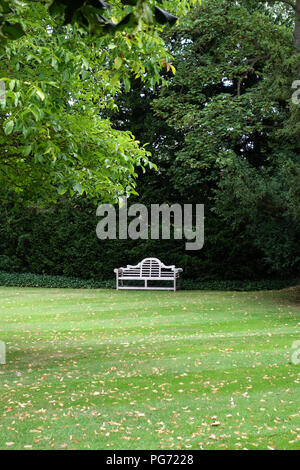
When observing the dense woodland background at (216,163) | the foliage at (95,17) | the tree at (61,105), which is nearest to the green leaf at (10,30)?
the foliage at (95,17)

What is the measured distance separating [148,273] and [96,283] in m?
2.47

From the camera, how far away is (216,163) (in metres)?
15.0

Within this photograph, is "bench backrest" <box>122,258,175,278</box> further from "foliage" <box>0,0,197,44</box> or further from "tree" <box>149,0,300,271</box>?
"foliage" <box>0,0,197,44</box>

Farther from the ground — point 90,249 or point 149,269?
point 90,249

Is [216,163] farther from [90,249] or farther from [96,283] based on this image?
[96,283]

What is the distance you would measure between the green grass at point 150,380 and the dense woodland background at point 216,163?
9.86ft

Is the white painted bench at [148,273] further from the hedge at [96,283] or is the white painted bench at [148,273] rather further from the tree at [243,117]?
the tree at [243,117]

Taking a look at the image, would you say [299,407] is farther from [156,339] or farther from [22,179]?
[22,179]

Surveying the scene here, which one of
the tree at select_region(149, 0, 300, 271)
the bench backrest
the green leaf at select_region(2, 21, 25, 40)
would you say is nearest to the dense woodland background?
the tree at select_region(149, 0, 300, 271)

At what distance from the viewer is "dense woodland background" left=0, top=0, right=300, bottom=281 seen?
1427 centimetres

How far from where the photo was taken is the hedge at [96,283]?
18.5 m

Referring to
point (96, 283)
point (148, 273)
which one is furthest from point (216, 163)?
point (96, 283)

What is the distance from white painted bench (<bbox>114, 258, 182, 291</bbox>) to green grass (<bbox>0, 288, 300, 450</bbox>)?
543 centimetres
